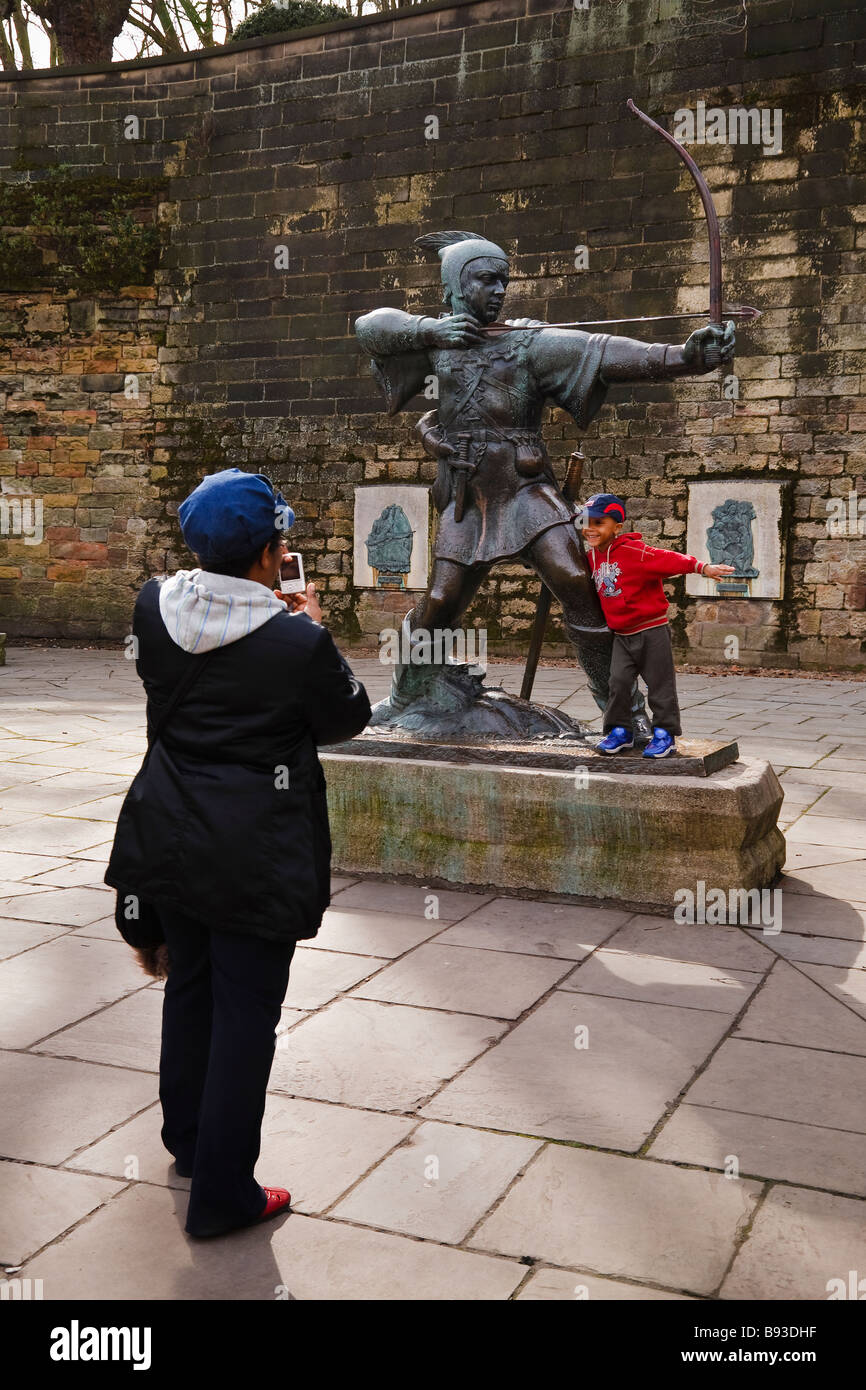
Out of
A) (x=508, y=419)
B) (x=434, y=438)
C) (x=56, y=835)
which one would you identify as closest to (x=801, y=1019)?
(x=508, y=419)

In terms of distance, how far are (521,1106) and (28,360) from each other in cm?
1313

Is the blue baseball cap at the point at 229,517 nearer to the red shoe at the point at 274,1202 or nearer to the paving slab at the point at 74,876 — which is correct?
the red shoe at the point at 274,1202

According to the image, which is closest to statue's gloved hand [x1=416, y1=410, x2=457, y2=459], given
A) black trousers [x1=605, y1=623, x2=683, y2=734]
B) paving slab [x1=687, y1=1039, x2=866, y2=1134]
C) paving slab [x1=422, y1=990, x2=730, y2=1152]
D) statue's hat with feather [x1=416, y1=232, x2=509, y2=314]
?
statue's hat with feather [x1=416, y1=232, x2=509, y2=314]

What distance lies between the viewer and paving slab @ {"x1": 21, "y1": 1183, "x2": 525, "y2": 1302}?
6.88 ft

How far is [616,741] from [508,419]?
130cm

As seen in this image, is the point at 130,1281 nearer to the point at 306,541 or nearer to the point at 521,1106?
the point at 521,1106

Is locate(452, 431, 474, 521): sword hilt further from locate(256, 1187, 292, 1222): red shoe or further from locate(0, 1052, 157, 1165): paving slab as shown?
locate(256, 1187, 292, 1222): red shoe

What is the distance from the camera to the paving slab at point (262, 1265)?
6.88ft

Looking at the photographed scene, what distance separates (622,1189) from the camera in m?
2.44

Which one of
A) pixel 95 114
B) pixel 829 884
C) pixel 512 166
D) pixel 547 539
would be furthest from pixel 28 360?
pixel 829 884

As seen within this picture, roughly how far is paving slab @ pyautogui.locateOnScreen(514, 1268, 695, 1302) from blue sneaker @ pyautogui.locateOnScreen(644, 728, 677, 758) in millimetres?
2397

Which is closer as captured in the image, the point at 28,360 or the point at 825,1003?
the point at 825,1003

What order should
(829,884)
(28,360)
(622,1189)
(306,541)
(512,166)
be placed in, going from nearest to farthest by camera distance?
(622,1189) → (829,884) → (512,166) → (306,541) → (28,360)

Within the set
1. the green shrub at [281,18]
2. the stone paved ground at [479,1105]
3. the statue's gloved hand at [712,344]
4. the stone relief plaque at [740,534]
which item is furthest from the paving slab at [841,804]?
the green shrub at [281,18]
